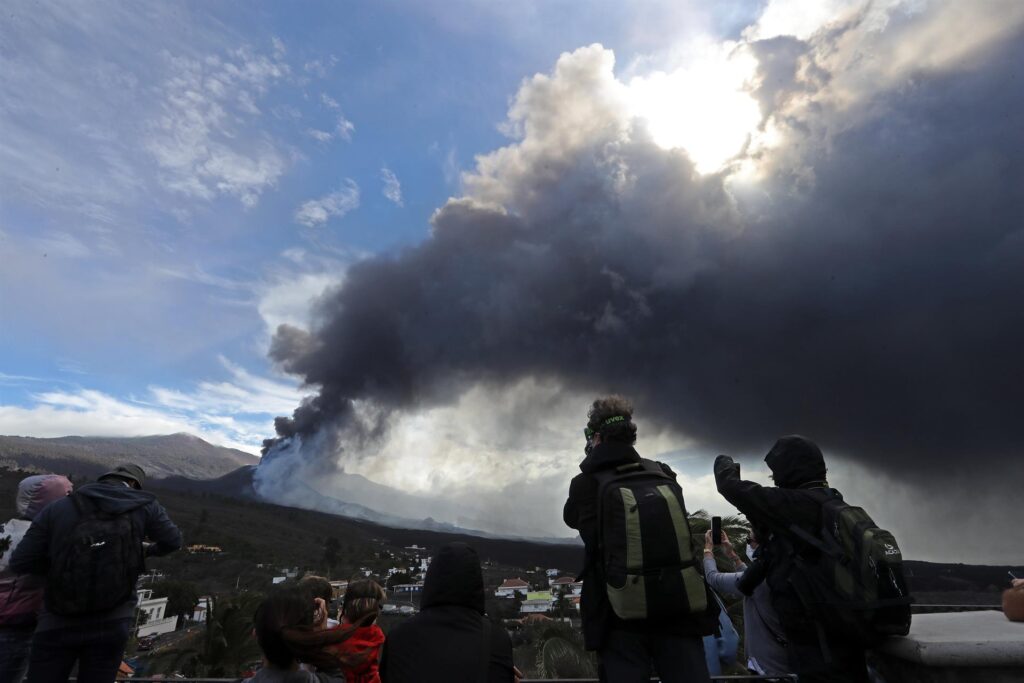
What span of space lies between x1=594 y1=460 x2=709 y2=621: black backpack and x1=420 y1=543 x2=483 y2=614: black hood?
0.75 m

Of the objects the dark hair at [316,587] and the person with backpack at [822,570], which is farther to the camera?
the dark hair at [316,587]

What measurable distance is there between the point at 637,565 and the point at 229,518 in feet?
474

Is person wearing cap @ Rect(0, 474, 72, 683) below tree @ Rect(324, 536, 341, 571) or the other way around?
the other way around

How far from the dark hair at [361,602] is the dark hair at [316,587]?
14 centimetres

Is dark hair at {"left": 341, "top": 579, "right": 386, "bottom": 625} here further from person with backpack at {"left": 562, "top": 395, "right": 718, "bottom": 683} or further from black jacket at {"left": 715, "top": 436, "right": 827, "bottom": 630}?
black jacket at {"left": 715, "top": 436, "right": 827, "bottom": 630}

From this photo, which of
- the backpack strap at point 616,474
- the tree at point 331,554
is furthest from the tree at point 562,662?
the tree at point 331,554

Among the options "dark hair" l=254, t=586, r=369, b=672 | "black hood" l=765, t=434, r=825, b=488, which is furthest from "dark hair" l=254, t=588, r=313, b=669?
"black hood" l=765, t=434, r=825, b=488

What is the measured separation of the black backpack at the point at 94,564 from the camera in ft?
12.2

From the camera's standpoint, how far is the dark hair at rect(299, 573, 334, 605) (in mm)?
3500

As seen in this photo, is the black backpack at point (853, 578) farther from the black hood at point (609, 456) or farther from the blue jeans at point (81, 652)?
the blue jeans at point (81, 652)

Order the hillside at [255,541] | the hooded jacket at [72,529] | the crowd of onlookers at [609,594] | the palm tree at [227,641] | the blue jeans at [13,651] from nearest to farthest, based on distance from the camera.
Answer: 1. the crowd of onlookers at [609,594]
2. the hooded jacket at [72,529]
3. the blue jeans at [13,651]
4. the palm tree at [227,641]
5. the hillside at [255,541]

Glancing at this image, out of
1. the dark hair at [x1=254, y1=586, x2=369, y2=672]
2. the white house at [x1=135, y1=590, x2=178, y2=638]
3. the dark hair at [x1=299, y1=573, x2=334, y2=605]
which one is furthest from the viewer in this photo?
the white house at [x1=135, y1=590, x2=178, y2=638]

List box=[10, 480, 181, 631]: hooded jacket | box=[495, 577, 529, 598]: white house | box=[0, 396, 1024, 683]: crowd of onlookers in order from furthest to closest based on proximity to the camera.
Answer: box=[495, 577, 529, 598]: white house
box=[10, 480, 181, 631]: hooded jacket
box=[0, 396, 1024, 683]: crowd of onlookers

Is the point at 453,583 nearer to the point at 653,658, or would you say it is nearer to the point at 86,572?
the point at 653,658
